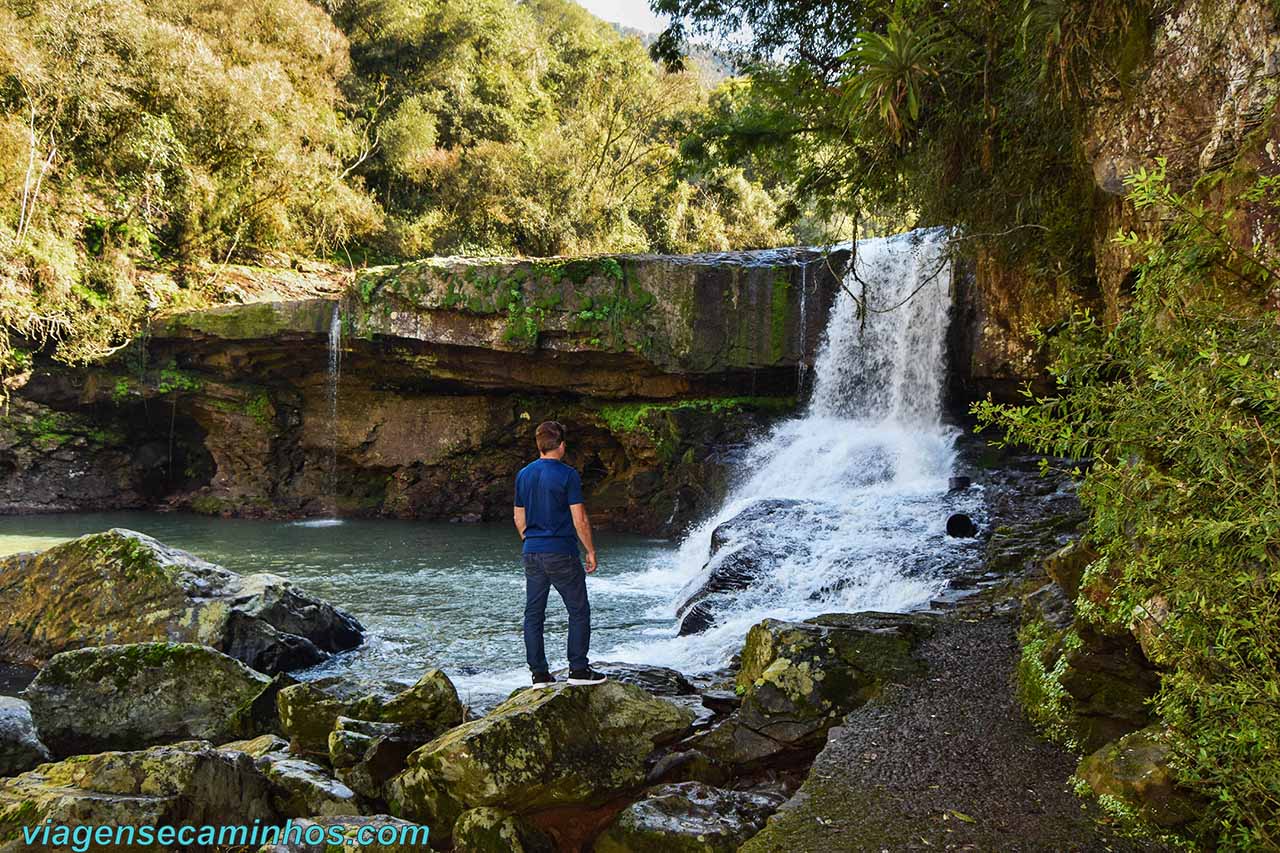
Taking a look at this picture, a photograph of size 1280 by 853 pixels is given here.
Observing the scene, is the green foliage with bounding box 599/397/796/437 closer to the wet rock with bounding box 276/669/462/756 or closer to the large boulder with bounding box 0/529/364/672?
the large boulder with bounding box 0/529/364/672

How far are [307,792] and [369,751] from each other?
0.35 meters

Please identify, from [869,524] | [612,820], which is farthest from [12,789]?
[869,524]

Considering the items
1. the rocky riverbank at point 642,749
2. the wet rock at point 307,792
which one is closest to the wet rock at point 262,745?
the rocky riverbank at point 642,749

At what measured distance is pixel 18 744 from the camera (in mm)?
4891

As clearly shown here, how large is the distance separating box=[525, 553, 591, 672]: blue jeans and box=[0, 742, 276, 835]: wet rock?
173cm

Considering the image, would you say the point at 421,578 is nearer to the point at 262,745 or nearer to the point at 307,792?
the point at 262,745

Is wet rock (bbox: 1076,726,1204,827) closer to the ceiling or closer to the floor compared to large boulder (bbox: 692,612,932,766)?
closer to the ceiling

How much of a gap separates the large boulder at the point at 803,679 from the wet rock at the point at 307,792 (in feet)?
5.86

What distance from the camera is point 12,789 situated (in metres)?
3.86

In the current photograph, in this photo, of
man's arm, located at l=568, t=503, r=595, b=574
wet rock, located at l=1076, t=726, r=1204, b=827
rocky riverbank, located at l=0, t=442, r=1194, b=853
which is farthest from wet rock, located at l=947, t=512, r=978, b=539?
wet rock, located at l=1076, t=726, r=1204, b=827

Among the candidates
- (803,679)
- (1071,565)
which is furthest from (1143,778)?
(803,679)

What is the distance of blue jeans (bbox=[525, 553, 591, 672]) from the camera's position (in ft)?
17.2

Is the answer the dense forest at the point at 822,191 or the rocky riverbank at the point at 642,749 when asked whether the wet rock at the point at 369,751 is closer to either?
the rocky riverbank at the point at 642,749

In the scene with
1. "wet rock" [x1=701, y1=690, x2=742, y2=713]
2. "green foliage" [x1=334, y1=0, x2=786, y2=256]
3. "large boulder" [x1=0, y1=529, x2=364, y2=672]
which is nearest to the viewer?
"wet rock" [x1=701, y1=690, x2=742, y2=713]
